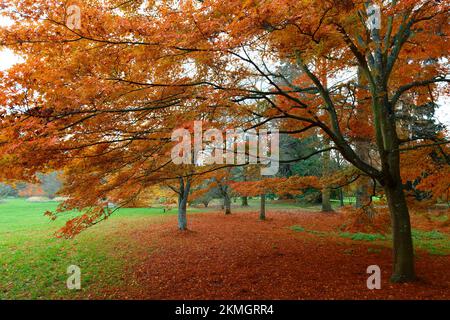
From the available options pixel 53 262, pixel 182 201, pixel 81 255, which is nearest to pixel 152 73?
pixel 53 262

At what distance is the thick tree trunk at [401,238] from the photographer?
5.65 m

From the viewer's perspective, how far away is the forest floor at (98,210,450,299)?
18.3ft

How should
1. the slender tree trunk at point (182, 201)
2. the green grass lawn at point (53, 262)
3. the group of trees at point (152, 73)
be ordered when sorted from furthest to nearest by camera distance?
the slender tree trunk at point (182, 201) → the green grass lawn at point (53, 262) → the group of trees at point (152, 73)

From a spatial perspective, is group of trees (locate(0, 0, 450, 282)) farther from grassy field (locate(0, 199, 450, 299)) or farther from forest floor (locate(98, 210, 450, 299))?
grassy field (locate(0, 199, 450, 299))

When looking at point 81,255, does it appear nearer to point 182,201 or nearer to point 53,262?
point 53,262

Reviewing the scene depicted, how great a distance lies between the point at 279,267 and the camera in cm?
745

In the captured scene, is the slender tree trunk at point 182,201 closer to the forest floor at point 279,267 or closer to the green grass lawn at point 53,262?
the forest floor at point 279,267

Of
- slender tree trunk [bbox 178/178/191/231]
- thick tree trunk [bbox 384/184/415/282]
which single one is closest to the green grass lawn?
slender tree trunk [bbox 178/178/191/231]

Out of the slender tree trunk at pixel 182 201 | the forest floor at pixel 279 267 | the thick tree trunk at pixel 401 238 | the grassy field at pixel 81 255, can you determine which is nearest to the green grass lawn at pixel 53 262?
the grassy field at pixel 81 255

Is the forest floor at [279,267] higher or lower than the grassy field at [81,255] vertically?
higher

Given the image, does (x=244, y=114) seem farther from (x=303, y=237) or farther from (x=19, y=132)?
(x=303, y=237)

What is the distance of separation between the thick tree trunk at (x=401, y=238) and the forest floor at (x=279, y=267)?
0.25m

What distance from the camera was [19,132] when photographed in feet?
11.9
